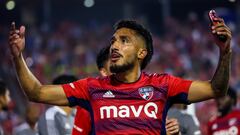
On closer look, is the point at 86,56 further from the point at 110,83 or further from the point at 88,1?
the point at 110,83

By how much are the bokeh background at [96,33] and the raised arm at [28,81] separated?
10.9m

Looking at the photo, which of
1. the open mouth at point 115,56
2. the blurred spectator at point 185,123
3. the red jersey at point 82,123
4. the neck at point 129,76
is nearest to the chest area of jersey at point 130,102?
the neck at point 129,76

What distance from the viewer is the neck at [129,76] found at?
204 inches

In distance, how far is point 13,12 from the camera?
1788 centimetres

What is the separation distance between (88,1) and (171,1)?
11.6 feet

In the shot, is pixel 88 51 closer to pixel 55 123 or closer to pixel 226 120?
pixel 226 120

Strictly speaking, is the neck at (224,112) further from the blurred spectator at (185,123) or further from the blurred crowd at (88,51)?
the blurred crowd at (88,51)

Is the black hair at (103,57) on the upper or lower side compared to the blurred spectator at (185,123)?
upper

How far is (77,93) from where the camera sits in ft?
16.6

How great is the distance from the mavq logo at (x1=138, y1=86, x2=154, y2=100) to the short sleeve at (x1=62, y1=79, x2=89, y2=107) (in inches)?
14.8

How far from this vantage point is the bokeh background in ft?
54.1

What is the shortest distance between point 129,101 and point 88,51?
40.5ft

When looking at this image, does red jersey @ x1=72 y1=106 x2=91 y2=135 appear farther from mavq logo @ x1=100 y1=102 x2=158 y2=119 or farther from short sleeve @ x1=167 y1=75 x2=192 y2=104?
A: short sleeve @ x1=167 y1=75 x2=192 y2=104

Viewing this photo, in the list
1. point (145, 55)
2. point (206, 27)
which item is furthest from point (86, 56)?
point (145, 55)
